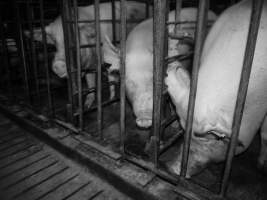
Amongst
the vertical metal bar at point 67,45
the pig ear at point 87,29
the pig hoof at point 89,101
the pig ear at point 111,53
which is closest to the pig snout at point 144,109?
the pig ear at point 111,53

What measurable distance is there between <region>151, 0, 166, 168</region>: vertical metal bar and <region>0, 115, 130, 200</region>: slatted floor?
59cm

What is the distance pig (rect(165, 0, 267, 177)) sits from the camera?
176 cm

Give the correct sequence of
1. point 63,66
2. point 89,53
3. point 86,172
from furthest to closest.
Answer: point 89,53 < point 63,66 < point 86,172

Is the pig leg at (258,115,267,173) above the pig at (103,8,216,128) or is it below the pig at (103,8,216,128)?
below

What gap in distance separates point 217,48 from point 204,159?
0.92 m

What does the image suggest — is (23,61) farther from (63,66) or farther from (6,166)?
(6,166)

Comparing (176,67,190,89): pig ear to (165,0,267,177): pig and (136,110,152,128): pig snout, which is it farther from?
(136,110,152,128): pig snout

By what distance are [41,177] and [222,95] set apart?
1.68 metres

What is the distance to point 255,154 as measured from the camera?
2.40 metres

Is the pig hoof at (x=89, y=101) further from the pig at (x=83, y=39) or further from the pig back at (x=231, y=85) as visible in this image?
the pig back at (x=231, y=85)

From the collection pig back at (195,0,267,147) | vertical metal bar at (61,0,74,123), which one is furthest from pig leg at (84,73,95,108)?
pig back at (195,0,267,147)

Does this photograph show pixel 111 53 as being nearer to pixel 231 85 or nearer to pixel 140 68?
pixel 140 68

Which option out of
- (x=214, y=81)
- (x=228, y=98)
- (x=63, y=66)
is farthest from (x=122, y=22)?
(x=63, y=66)

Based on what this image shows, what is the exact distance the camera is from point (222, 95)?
5.87 ft
